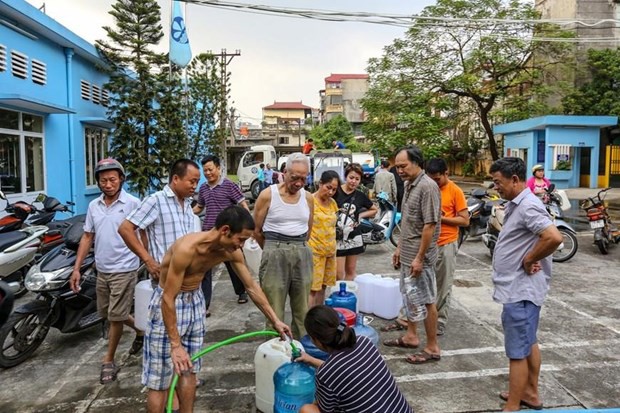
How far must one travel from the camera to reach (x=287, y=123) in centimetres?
6362

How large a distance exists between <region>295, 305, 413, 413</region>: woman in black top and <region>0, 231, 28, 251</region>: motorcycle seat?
3904 mm

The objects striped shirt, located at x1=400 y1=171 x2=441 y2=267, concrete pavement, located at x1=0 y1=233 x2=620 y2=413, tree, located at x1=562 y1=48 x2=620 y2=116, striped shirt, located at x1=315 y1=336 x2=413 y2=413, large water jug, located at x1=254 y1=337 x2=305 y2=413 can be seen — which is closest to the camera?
striped shirt, located at x1=315 y1=336 x2=413 y2=413

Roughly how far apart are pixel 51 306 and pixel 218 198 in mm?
1928

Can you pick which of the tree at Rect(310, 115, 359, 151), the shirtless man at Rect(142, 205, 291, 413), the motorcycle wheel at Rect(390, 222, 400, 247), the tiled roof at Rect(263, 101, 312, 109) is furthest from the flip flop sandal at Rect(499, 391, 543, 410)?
the tiled roof at Rect(263, 101, 312, 109)

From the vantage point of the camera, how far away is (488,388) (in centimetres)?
347

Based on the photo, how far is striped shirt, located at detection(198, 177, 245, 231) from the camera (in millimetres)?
5227

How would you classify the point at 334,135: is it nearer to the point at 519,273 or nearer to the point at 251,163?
the point at 251,163

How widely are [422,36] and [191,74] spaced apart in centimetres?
1063

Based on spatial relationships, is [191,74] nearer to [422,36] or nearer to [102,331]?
[422,36]

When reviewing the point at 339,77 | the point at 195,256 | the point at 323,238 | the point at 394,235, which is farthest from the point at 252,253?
the point at 339,77

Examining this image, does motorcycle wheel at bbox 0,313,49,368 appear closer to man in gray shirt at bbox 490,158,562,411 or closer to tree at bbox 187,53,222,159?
man in gray shirt at bbox 490,158,562,411

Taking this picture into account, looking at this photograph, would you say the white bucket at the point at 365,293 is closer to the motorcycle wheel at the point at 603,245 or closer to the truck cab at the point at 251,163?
the motorcycle wheel at the point at 603,245

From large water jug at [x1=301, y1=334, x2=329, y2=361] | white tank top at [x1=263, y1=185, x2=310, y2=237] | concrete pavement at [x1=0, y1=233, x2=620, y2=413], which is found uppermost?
white tank top at [x1=263, y1=185, x2=310, y2=237]

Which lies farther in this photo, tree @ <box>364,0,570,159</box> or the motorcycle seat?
tree @ <box>364,0,570,159</box>
